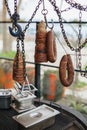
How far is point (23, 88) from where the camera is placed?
1.77 meters

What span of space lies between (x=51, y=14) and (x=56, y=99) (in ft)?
3.22

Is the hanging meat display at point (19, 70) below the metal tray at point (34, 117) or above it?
above

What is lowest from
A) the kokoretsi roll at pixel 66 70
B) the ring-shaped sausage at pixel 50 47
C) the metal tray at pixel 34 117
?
the metal tray at pixel 34 117

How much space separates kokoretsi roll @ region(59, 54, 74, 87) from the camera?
4.45 feet

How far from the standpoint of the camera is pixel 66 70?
4.51 feet

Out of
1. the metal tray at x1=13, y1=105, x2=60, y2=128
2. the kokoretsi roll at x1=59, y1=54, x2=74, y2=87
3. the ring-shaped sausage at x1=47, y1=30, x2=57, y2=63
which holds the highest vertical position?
the ring-shaped sausage at x1=47, y1=30, x2=57, y2=63

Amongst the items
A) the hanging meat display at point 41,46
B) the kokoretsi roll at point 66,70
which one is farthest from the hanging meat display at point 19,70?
the kokoretsi roll at point 66,70

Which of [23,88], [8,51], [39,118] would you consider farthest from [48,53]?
[8,51]

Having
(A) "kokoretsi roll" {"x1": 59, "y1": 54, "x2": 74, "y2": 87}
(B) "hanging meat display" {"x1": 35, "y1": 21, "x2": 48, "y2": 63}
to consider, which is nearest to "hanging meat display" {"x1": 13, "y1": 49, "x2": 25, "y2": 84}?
(B) "hanging meat display" {"x1": 35, "y1": 21, "x2": 48, "y2": 63}

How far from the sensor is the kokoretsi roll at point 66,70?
1.36 m

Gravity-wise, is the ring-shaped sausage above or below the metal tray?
above

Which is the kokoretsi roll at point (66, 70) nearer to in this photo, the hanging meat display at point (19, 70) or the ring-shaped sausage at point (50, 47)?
the ring-shaped sausage at point (50, 47)

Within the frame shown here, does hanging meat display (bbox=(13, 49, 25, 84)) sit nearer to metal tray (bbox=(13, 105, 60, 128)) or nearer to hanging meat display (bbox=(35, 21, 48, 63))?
hanging meat display (bbox=(35, 21, 48, 63))

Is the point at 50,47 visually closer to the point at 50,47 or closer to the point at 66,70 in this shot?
the point at 50,47
